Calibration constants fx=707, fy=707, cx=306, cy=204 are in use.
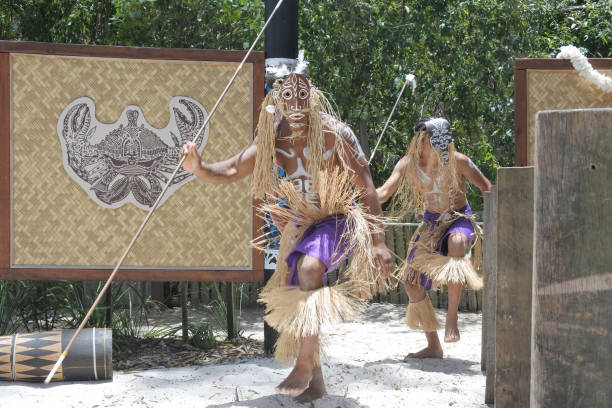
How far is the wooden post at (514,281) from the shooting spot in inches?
125

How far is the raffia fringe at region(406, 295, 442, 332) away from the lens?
4793 millimetres

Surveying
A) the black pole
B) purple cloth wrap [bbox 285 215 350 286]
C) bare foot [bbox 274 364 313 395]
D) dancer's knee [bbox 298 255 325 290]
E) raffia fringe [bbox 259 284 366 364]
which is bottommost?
bare foot [bbox 274 364 313 395]

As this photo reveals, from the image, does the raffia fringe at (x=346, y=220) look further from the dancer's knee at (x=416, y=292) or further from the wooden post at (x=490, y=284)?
the dancer's knee at (x=416, y=292)

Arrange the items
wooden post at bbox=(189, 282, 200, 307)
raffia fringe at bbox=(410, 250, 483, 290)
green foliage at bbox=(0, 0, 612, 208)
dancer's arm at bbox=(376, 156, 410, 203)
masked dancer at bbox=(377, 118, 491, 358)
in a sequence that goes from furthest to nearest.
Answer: wooden post at bbox=(189, 282, 200, 307) → green foliage at bbox=(0, 0, 612, 208) → dancer's arm at bbox=(376, 156, 410, 203) → masked dancer at bbox=(377, 118, 491, 358) → raffia fringe at bbox=(410, 250, 483, 290)

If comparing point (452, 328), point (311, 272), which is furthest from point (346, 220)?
point (452, 328)

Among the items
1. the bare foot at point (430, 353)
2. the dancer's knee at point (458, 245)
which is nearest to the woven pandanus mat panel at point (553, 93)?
the dancer's knee at point (458, 245)

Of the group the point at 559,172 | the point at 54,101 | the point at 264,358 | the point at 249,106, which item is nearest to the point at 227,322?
the point at 264,358

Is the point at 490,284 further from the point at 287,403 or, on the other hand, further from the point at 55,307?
the point at 55,307

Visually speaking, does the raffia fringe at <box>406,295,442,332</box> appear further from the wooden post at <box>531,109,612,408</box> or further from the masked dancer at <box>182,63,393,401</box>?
the wooden post at <box>531,109,612,408</box>

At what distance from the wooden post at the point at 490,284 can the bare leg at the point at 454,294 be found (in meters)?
0.29

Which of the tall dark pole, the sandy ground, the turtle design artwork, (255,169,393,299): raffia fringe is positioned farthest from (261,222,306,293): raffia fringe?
the turtle design artwork

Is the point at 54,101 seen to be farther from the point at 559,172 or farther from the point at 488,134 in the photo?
the point at 488,134

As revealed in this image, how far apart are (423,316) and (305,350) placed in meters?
1.66

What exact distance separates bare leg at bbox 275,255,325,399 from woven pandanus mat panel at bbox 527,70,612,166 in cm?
227
